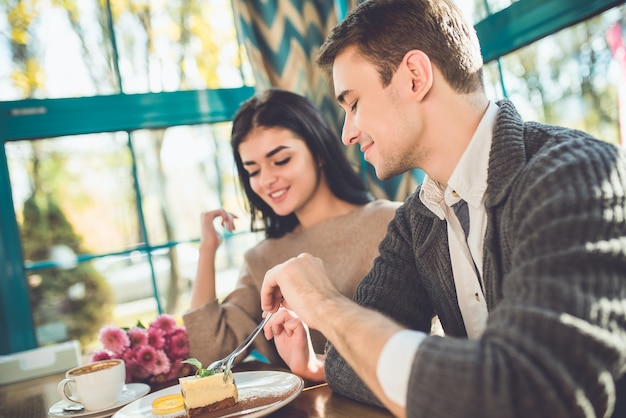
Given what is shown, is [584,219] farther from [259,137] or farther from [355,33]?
[259,137]

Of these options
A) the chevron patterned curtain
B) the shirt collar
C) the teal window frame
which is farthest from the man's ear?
the teal window frame

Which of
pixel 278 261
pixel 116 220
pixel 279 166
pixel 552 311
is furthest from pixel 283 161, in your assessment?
pixel 552 311

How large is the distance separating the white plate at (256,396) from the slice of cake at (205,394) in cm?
2

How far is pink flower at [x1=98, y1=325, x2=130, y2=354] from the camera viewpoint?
4.82 feet

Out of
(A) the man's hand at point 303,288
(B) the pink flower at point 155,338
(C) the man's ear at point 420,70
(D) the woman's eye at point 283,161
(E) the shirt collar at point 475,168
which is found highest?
(C) the man's ear at point 420,70

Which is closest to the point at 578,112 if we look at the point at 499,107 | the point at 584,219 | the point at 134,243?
the point at 499,107

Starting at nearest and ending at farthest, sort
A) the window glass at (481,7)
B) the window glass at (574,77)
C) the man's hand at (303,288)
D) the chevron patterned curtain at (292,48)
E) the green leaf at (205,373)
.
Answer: the man's hand at (303,288), the green leaf at (205,373), the window glass at (574,77), the window glass at (481,7), the chevron patterned curtain at (292,48)

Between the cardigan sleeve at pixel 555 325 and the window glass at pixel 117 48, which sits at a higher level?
the window glass at pixel 117 48

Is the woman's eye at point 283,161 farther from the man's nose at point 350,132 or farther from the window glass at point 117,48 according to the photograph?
the window glass at point 117,48

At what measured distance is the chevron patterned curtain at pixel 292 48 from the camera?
2.30m

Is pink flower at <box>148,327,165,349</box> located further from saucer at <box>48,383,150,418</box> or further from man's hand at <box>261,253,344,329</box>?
man's hand at <box>261,253,344,329</box>

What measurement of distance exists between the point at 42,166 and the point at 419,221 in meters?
1.66

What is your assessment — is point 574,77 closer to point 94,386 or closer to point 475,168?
point 475,168

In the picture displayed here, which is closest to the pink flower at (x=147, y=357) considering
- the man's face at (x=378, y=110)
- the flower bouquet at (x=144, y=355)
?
the flower bouquet at (x=144, y=355)
